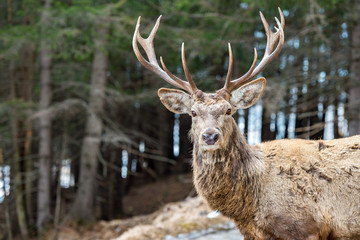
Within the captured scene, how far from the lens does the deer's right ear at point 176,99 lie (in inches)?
216

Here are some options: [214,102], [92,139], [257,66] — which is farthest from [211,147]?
[92,139]

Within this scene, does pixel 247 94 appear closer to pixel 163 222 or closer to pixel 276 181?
pixel 276 181

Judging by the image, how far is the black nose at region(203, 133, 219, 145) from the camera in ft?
15.4

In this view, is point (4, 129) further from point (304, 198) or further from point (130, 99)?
point (304, 198)

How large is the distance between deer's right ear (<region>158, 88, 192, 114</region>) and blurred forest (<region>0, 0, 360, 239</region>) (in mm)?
4650

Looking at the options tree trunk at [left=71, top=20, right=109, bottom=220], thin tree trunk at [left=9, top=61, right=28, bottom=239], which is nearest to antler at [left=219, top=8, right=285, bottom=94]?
tree trunk at [left=71, top=20, right=109, bottom=220]

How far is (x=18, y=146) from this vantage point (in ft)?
46.0

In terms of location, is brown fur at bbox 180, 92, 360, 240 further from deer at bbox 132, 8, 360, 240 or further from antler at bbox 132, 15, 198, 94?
antler at bbox 132, 15, 198, 94

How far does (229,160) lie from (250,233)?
0.90 m

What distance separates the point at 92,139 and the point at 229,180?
9.65 metres

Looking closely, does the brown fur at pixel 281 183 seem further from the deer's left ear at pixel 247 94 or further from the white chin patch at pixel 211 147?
the deer's left ear at pixel 247 94

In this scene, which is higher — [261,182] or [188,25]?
[188,25]

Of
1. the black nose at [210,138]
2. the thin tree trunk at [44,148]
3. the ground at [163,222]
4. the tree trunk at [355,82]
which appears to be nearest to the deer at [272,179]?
the black nose at [210,138]

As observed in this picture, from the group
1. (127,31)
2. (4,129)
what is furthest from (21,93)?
(127,31)
